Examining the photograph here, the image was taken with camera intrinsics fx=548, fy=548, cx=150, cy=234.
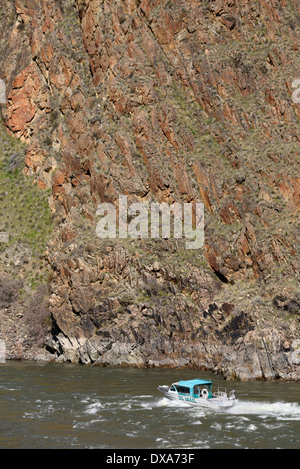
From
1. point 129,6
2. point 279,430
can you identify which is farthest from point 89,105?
point 279,430

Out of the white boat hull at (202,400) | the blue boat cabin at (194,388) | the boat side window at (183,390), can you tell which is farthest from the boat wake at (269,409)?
the boat side window at (183,390)

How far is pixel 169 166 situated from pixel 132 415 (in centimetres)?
4109

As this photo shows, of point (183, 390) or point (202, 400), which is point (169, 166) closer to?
point (183, 390)

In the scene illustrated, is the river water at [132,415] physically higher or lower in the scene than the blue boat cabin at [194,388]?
lower

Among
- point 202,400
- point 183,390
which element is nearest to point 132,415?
→ point 202,400

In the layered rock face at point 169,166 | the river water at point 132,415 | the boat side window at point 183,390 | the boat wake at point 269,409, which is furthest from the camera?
the layered rock face at point 169,166

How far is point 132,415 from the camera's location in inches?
1347

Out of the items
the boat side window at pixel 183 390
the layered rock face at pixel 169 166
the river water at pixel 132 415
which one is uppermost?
the layered rock face at pixel 169 166

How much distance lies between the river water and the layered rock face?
8118mm

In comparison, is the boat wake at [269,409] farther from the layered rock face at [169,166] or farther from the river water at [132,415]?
the layered rock face at [169,166]

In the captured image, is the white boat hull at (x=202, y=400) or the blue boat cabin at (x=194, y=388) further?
the blue boat cabin at (x=194, y=388)

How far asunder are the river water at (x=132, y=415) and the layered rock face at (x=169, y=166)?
8.12 metres

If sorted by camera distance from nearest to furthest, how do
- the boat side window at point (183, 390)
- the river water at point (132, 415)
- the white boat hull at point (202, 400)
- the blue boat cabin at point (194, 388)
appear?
the river water at point (132, 415), the white boat hull at point (202, 400), the blue boat cabin at point (194, 388), the boat side window at point (183, 390)

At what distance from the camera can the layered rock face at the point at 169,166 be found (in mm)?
56688
